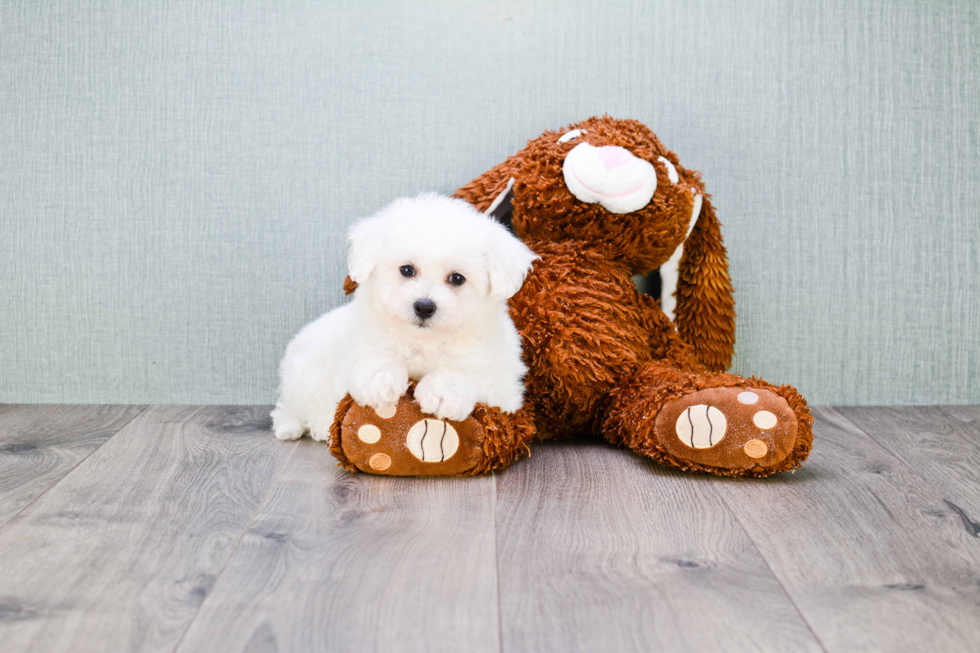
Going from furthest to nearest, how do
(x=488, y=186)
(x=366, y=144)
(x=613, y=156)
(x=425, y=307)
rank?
(x=366, y=144) < (x=488, y=186) < (x=613, y=156) < (x=425, y=307)

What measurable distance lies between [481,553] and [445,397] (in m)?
0.34

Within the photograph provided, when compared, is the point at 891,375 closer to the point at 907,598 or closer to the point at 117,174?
the point at 907,598

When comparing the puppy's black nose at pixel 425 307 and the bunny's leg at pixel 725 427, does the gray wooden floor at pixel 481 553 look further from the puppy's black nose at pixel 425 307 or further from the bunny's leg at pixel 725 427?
the puppy's black nose at pixel 425 307

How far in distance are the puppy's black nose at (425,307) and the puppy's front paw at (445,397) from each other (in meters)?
0.12

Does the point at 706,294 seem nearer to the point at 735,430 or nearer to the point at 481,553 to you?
the point at 735,430

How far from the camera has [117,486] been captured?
1329mm

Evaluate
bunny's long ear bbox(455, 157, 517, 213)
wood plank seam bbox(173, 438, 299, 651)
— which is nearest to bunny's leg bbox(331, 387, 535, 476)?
wood plank seam bbox(173, 438, 299, 651)

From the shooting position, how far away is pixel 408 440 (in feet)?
4.38

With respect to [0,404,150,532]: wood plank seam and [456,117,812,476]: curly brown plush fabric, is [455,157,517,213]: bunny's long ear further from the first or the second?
[0,404,150,532]: wood plank seam

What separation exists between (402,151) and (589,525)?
1.09m

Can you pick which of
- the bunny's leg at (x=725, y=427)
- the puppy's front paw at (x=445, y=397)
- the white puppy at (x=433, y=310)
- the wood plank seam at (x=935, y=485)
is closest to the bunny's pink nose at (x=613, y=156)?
the white puppy at (x=433, y=310)

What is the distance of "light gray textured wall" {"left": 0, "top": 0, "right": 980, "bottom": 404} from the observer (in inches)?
73.1

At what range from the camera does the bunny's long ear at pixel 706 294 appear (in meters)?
1.78

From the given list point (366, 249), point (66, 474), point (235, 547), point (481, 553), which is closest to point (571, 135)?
point (366, 249)
